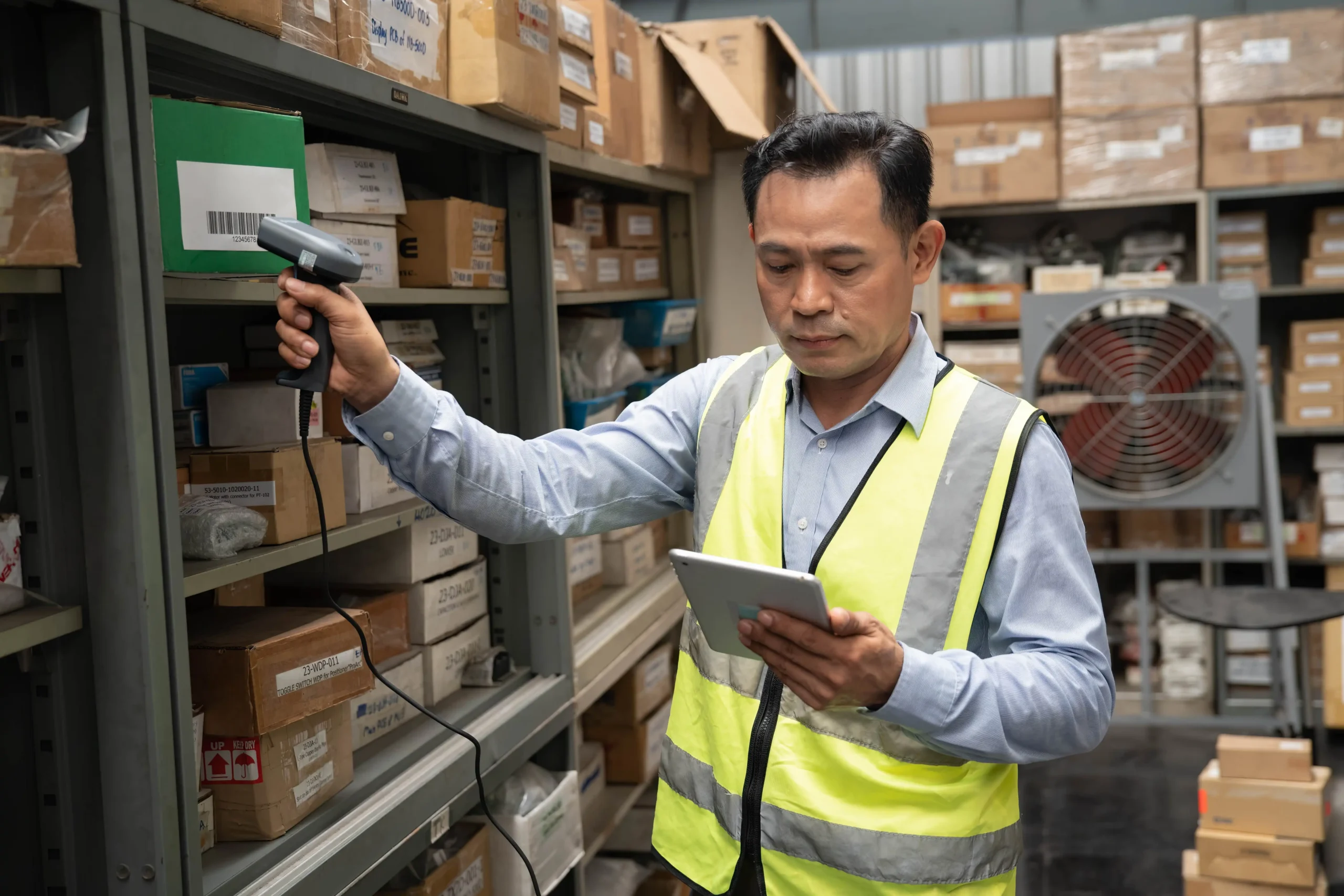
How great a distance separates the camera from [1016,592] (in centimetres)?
127

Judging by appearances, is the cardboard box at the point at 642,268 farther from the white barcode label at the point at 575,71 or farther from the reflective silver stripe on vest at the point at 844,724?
the reflective silver stripe on vest at the point at 844,724

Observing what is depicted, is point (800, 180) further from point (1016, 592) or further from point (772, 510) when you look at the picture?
point (1016, 592)

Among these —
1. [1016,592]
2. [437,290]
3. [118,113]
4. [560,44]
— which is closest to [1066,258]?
[560,44]

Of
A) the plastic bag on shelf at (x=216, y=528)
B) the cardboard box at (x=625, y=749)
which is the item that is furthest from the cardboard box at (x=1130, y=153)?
the plastic bag on shelf at (x=216, y=528)

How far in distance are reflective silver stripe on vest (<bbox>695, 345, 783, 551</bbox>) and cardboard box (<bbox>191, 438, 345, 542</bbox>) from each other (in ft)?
1.75

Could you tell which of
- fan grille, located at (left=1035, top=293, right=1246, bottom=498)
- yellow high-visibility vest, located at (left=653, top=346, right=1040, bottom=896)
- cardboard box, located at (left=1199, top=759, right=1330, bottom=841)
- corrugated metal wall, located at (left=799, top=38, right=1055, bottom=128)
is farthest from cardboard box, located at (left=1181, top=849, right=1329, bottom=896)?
corrugated metal wall, located at (left=799, top=38, right=1055, bottom=128)

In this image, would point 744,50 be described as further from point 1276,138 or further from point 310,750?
point 310,750

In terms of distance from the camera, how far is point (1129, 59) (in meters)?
3.91

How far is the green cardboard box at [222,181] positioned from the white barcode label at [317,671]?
508 mm

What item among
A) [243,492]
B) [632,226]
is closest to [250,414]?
[243,492]

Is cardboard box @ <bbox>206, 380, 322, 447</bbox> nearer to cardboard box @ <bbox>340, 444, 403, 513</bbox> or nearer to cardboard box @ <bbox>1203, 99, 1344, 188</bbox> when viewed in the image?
cardboard box @ <bbox>340, 444, 403, 513</bbox>

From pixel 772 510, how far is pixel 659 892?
173 centimetres

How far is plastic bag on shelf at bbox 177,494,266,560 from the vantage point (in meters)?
1.41

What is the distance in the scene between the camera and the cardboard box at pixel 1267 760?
105 inches
